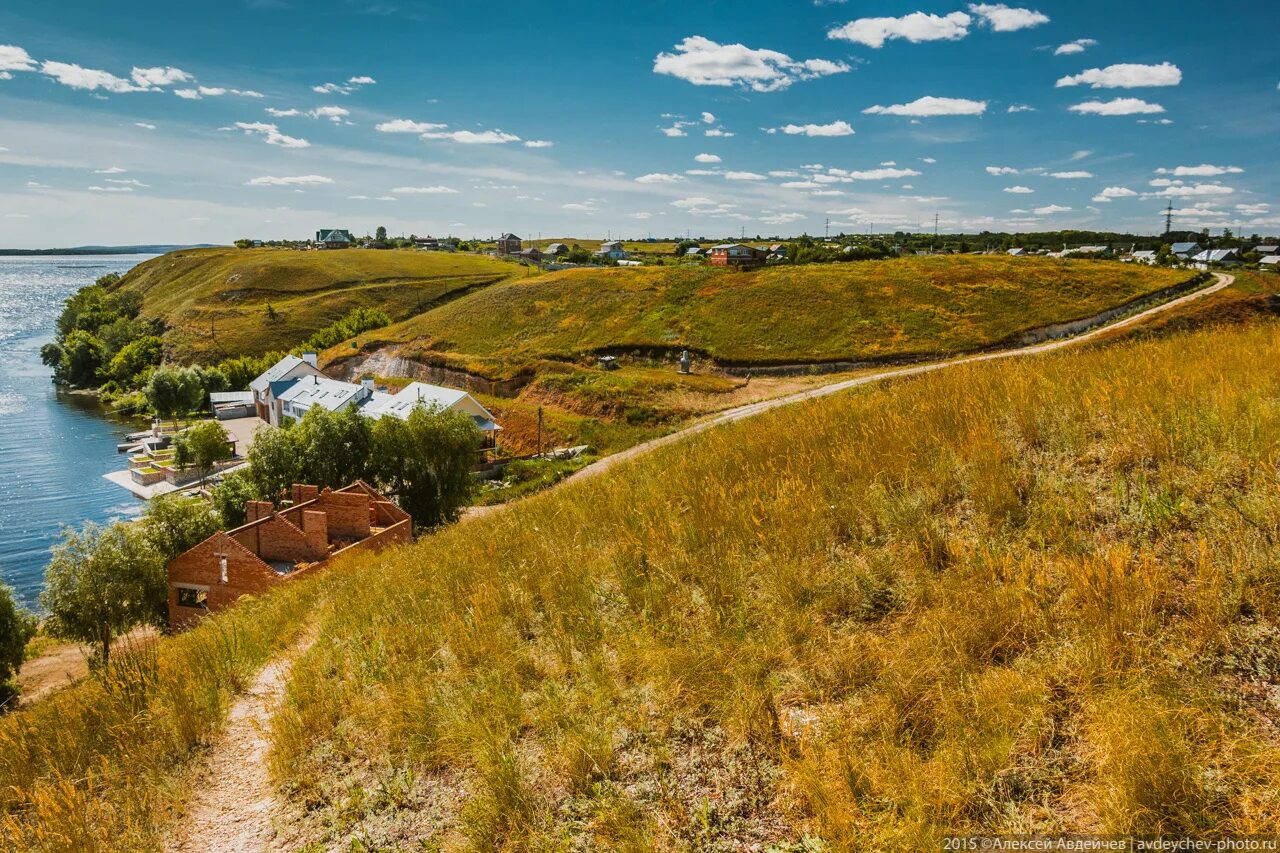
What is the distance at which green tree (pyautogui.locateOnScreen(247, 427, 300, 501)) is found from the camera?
34312mm

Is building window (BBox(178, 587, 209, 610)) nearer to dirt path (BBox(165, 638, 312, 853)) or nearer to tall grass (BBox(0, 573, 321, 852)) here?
tall grass (BBox(0, 573, 321, 852))

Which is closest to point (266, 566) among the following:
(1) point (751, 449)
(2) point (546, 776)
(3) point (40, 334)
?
(1) point (751, 449)

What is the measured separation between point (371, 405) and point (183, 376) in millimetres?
42631

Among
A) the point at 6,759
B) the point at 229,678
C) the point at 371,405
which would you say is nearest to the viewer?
the point at 6,759

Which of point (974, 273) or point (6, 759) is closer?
point (6, 759)

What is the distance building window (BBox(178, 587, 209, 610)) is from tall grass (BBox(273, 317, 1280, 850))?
67.4 feet

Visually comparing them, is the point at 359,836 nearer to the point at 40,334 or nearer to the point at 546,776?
the point at 546,776

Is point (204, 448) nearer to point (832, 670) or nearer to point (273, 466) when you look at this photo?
point (273, 466)

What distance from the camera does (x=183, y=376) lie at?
80188 mm

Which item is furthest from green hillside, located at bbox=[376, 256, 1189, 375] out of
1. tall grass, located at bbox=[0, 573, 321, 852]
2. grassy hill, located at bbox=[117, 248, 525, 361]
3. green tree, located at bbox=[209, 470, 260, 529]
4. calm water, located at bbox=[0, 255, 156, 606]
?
tall grass, located at bbox=[0, 573, 321, 852]

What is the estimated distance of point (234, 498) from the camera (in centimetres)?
3434

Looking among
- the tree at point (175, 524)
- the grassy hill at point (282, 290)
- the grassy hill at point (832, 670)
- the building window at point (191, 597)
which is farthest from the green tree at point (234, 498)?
the grassy hill at point (282, 290)

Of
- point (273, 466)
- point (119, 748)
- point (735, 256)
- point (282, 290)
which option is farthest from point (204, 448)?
point (282, 290)

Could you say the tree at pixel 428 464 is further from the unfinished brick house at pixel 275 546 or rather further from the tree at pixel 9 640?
the tree at pixel 9 640
